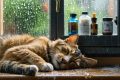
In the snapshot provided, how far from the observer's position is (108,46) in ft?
7.00

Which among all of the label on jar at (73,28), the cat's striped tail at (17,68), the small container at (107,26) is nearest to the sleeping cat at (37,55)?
the cat's striped tail at (17,68)

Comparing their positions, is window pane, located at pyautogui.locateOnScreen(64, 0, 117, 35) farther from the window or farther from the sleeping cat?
the sleeping cat

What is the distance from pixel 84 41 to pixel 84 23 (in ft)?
0.42

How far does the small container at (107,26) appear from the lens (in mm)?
2104

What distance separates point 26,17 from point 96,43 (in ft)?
1.80

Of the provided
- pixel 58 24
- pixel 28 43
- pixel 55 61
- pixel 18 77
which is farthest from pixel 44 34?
pixel 18 77

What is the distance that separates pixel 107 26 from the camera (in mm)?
2107

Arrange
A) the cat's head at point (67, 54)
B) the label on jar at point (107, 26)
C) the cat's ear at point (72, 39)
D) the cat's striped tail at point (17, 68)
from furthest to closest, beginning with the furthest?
the label on jar at point (107, 26) < the cat's ear at point (72, 39) < the cat's head at point (67, 54) < the cat's striped tail at point (17, 68)

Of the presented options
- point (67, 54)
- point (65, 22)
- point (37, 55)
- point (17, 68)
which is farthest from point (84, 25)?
point (17, 68)

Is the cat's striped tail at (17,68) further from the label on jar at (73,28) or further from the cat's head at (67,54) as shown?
the label on jar at (73,28)

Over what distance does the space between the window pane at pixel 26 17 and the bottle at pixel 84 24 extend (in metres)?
0.25

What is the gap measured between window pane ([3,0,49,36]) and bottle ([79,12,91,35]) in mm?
253

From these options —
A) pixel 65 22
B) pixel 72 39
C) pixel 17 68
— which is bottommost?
pixel 17 68

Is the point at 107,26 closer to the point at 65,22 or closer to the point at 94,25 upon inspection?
the point at 94,25
